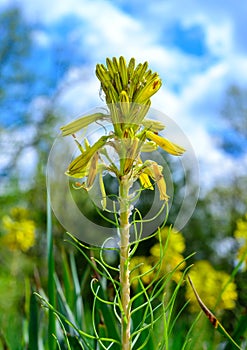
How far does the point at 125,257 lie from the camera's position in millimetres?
564

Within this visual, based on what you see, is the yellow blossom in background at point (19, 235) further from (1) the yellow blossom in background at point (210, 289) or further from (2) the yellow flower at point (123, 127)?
(2) the yellow flower at point (123, 127)

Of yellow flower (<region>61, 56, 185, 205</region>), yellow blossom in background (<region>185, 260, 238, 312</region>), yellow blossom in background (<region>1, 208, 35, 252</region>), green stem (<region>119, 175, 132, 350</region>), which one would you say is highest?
yellow flower (<region>61, 56, 185, 205</region>)

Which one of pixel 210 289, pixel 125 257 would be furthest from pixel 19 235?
pixel 125 257

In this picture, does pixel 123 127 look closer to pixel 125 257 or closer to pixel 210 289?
pixel 125 257

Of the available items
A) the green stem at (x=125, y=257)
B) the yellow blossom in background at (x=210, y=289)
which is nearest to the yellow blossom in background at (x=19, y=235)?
the yellow blossom in background at (x=210, y=289)

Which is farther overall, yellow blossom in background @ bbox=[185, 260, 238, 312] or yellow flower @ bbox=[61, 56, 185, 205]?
yellow blossom in background @ bbox=[185, 260, 238, 312]

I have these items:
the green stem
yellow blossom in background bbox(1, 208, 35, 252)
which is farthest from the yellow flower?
yellow blossom in background bbox(1, 208, 35, 252)

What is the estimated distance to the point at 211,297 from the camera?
244cm

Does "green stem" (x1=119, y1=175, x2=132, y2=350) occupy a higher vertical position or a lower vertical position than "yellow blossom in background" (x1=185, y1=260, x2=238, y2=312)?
higher

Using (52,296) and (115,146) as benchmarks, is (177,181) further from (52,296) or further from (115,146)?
(115,146)

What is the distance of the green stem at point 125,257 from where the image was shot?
1.84 feet

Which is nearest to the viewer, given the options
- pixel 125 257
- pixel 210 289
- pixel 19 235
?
pixel 125 257

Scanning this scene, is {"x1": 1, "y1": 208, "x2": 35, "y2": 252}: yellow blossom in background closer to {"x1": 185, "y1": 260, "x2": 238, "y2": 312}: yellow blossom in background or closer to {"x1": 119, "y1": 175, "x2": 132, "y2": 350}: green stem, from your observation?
{"x1": 185, "y1": 260, "x2": 238, "y2": 312}: yellow blossom in background

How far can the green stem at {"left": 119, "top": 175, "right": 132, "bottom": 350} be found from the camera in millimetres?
560
